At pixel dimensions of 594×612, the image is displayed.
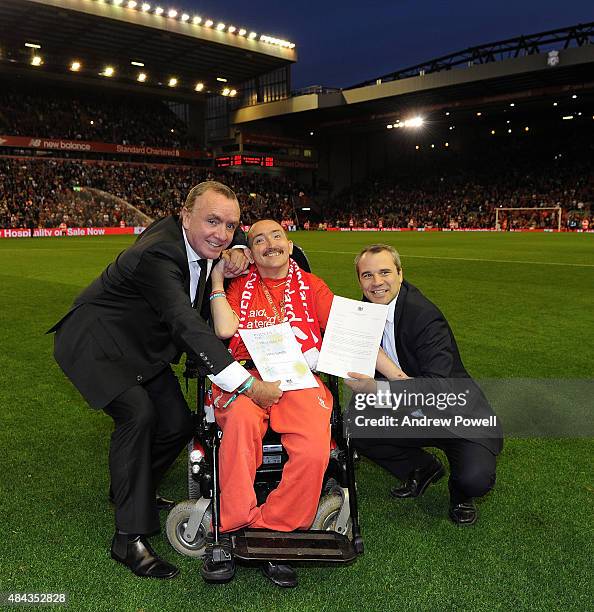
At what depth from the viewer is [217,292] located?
10.4ft

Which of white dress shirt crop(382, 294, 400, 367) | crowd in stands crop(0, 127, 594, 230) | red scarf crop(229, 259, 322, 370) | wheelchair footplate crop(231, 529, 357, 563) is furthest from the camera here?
crowd in stands crop(0, 127, 594, 230)

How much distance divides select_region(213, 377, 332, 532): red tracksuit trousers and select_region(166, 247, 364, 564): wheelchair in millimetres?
66

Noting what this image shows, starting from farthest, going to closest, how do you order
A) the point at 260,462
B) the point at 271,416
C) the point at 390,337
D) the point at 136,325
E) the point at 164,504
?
the point at 164,504, the point at 390,337, the point at 136,325, the point at 271,416, the point at 260,462

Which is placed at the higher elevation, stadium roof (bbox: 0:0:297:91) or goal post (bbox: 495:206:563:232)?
stadium roof (bbox: 0:0:297:91)

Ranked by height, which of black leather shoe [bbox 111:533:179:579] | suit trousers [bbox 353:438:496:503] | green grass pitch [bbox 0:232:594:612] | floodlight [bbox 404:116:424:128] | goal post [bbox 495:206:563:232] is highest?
floodlight [bbox 404:116:424:128]

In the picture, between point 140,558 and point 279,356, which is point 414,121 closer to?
point 279,356

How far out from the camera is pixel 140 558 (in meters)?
2.76

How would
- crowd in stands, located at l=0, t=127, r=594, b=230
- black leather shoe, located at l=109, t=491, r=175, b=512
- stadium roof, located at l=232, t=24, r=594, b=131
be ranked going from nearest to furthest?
black leather shoe, located at l=109, t=491, r=175, b=512, stadium roof, located at l=232, t=24, r=594, b=131, crowd in stands, located at l=0, t=127, r=594, b=230

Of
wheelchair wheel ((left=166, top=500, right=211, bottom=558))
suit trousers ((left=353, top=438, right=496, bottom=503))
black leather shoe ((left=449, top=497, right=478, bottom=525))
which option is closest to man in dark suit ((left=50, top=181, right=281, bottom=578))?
wheelchair wheel ((left=166, top=500, right=211, bottom=558))

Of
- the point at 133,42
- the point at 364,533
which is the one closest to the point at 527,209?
the point at 133,42

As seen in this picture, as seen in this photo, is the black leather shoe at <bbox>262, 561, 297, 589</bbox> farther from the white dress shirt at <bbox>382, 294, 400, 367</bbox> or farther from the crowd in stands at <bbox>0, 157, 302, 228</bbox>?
the crowd in stands at <bbox>0, 157, 302, 228</bbox>

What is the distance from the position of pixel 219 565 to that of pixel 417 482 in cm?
140

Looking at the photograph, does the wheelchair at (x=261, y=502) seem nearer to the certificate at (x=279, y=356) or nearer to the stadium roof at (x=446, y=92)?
the certificate at (x=279, y=356)

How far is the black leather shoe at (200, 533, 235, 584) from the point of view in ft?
8.54
